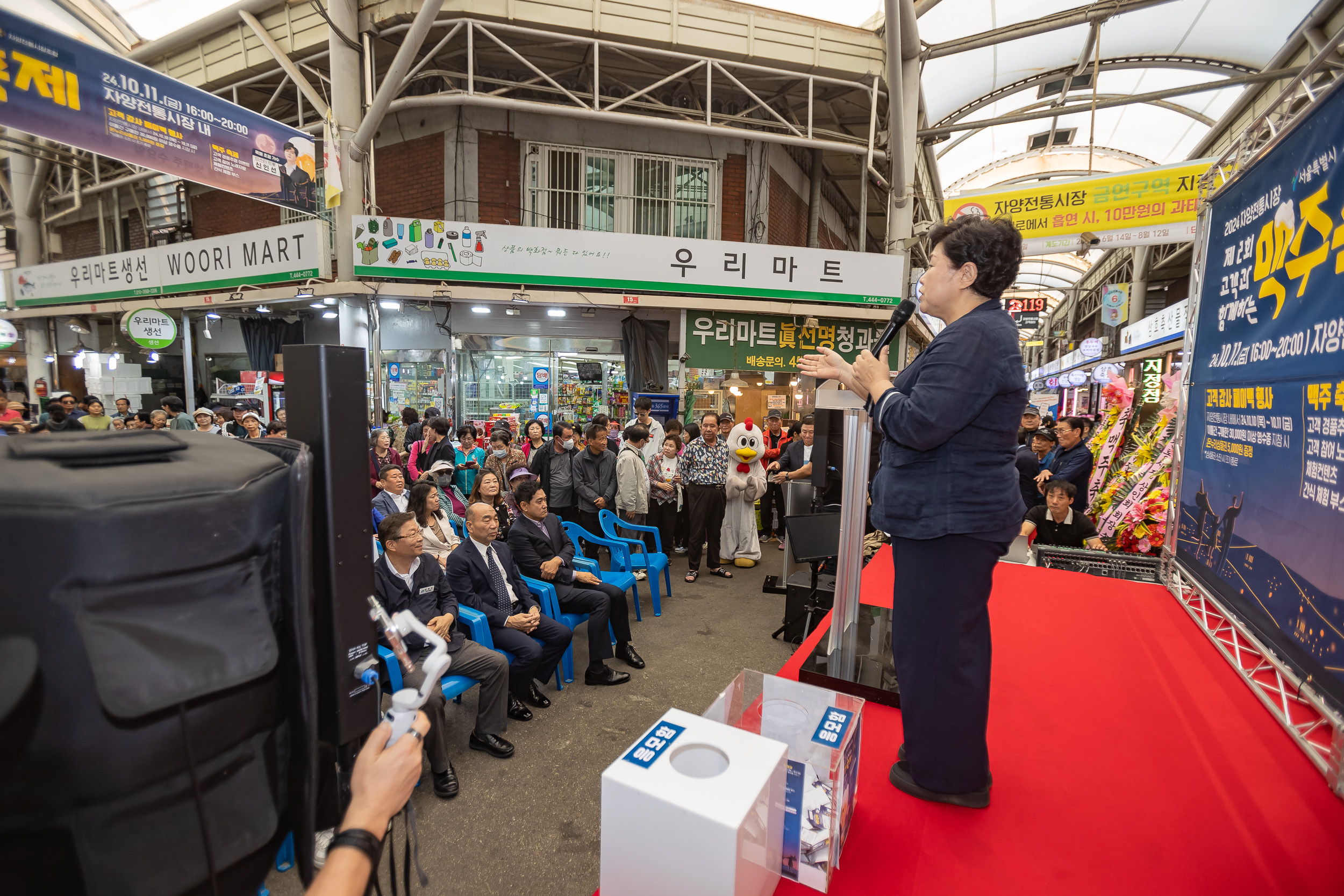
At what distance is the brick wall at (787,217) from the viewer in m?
10.2

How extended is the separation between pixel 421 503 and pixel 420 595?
1.11 meters

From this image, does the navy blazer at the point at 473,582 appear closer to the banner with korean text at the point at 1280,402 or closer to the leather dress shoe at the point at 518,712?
the leather dress shoe at the point at 518,712

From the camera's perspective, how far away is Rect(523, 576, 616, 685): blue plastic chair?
→ 13.0 ft

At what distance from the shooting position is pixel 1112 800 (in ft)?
6.16

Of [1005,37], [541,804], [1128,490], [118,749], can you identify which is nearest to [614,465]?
[541,804]

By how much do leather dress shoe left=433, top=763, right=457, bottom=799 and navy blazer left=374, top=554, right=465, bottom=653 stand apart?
0.58 meters

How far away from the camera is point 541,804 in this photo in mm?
2730

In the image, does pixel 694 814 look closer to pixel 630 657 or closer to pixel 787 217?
pixel 630 657

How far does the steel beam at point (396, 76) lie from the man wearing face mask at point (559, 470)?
14.1 ft

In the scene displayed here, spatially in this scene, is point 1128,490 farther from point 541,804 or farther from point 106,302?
point 106,302

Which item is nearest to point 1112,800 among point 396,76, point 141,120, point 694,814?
point 694,814

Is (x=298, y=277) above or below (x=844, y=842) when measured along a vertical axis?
above

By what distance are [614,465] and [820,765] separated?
15.4 feet

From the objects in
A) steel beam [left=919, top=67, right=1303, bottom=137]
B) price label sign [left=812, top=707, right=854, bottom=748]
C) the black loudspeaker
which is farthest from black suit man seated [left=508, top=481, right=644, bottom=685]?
steel beam [left=919, top=67, right=1303, bottom=137]
